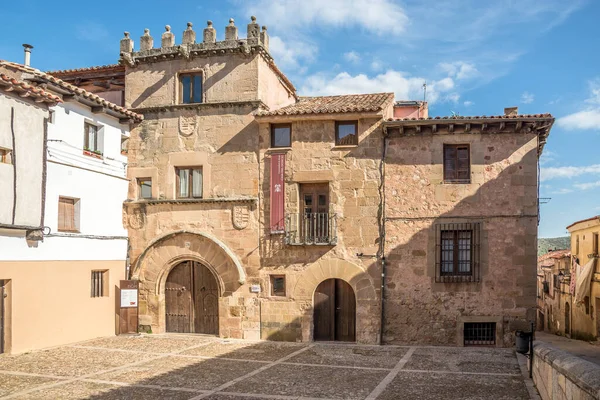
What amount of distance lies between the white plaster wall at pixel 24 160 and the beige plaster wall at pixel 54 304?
4.24 ft

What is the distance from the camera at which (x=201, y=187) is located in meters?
18.0

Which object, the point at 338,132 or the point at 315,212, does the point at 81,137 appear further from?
the point at 338,132

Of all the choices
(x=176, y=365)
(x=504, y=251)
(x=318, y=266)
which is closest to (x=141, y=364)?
(x=176, y=365)

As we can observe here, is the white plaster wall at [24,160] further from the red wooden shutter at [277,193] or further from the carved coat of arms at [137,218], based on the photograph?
the red wooden shutter at [277,193]

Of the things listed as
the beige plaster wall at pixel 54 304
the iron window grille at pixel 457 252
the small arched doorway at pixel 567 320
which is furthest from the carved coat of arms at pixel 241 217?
the small arched doorway at pixel 567 320

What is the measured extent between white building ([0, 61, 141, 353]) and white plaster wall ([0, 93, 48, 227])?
6 centimetres

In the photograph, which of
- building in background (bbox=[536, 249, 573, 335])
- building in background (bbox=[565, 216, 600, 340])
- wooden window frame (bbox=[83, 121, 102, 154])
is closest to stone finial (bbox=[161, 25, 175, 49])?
wooden window frame (bbox=[83, 121, 102, 154])

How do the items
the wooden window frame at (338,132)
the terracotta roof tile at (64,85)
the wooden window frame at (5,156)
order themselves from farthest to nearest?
the wooden window frame at (338,132), the terracotta roof tile at (64,85), the wooden window frame at (5,156)

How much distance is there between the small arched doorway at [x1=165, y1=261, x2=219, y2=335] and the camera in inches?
701

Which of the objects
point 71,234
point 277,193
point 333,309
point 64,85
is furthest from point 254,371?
point 64,85

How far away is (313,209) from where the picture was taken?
17.3 metres

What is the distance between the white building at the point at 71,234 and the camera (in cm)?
1427

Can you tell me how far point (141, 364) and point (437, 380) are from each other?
6664 mm

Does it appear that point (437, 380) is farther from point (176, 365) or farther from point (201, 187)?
point (201, 187)
